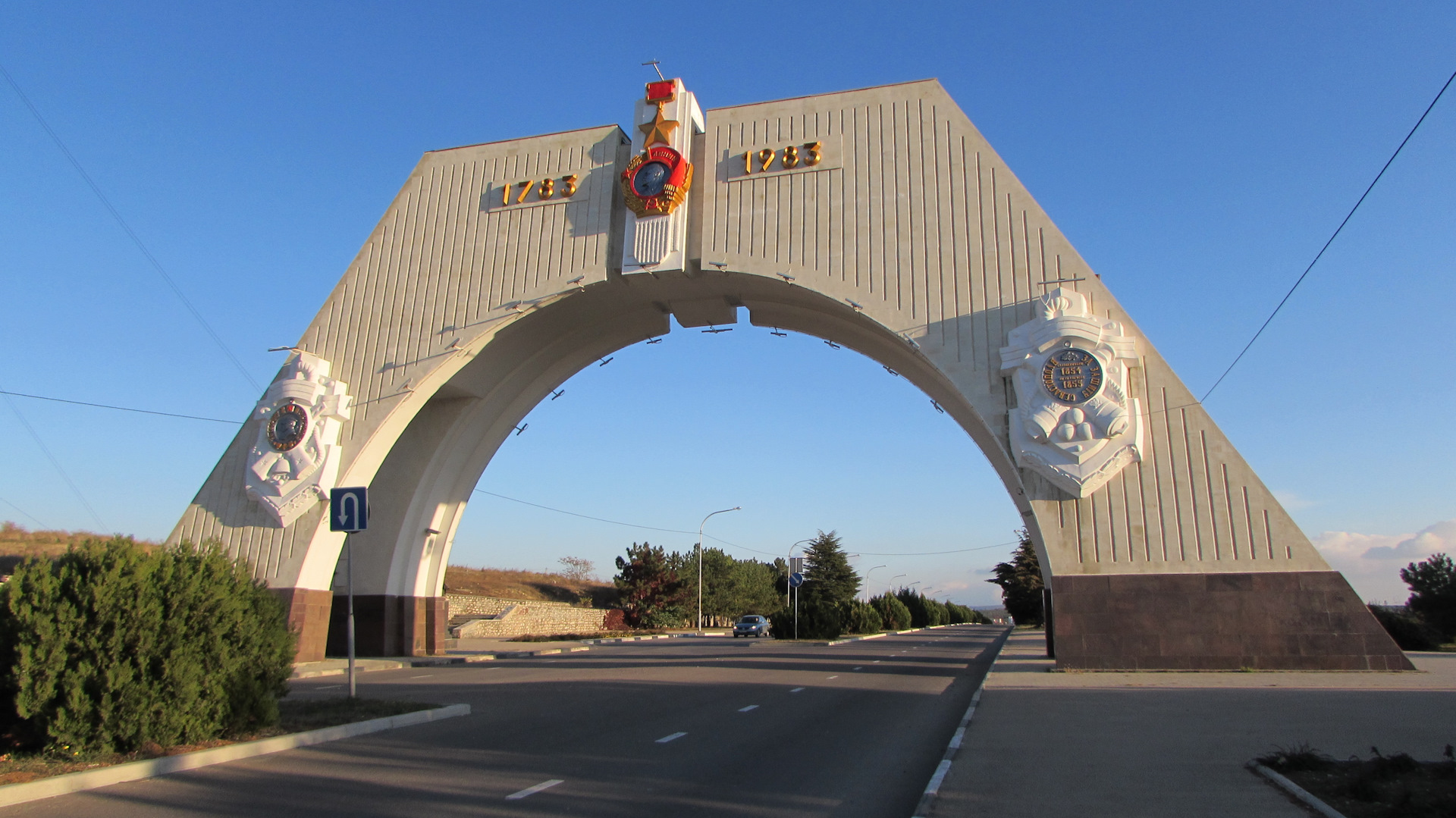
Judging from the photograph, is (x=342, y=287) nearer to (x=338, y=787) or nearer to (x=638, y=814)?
(x=338, y=787)

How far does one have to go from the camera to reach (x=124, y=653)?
821 cm

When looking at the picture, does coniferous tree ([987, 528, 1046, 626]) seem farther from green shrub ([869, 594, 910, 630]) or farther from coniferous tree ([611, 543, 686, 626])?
coniferous tree ([611, 543, 686, 626])

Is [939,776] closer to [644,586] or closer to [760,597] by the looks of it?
[644,586]

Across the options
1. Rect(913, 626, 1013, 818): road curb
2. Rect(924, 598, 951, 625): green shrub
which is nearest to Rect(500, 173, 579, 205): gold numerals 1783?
Rect(913, 626, 1013, 818): road curb

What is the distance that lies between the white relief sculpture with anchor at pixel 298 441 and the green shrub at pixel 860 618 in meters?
24.6

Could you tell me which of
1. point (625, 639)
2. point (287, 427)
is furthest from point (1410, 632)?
point (287, 427)

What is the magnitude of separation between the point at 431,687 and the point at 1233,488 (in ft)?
50.8

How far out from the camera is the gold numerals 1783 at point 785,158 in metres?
22.5

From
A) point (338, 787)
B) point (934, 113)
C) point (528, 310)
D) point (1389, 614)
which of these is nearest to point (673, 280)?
point (528, 310)

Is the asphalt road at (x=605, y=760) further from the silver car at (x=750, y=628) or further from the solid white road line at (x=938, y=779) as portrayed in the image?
the silver car at (x=750, y=628)

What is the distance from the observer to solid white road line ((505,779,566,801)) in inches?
257

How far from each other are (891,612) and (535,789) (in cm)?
4649

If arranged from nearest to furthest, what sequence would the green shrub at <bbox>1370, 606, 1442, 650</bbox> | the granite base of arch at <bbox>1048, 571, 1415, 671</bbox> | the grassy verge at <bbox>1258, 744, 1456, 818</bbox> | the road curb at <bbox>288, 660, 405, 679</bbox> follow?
the grassy verge at <bbox>1258, 744, 1456, 818</bbox> < the granite base of arch at <bbox>1048, 571, 1415, 671</bbox> < the road curb at <bbox>288, 660, 405, 679</bbox> < the green shrub at <bbox>1370, 606, 1442, 650</bbox>

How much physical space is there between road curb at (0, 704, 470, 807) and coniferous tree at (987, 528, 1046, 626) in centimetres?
5135
